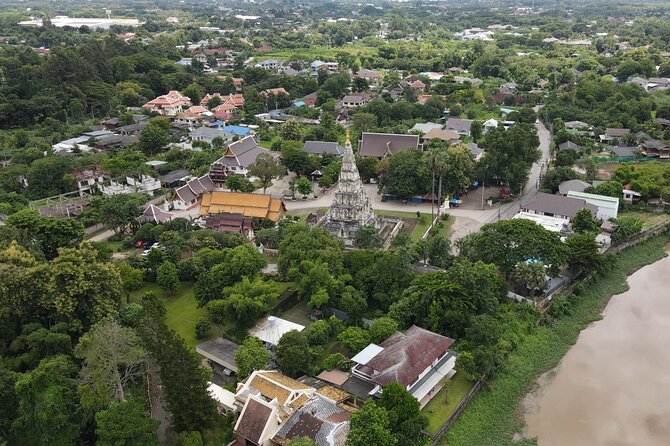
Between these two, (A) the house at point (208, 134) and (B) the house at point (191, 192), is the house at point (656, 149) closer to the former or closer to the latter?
(B) the house at point (191, 192)

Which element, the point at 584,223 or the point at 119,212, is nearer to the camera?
Answer: the point at 584,223

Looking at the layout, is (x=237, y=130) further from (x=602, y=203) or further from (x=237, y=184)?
(x=602, y=203)

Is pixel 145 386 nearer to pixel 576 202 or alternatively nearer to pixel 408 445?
pixel 408 445

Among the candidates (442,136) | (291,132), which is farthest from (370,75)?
(442,136)

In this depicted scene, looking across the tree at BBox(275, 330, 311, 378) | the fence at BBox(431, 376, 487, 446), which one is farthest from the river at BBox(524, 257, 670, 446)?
the tree at BBox(275, 330, 311, 378)

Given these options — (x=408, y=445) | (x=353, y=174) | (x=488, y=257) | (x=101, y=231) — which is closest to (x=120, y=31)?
(x=101, y=231)

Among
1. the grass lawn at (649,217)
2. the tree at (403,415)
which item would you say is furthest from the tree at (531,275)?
the grass lawn at (649,217)

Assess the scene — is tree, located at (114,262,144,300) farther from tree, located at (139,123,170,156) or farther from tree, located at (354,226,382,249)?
tree, located at (139,123,170,156)

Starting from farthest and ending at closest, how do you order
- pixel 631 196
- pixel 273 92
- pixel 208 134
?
pixel 273 92, pixel 208 134, pixel 631 196

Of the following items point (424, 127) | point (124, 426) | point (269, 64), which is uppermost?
point (269, 64)
